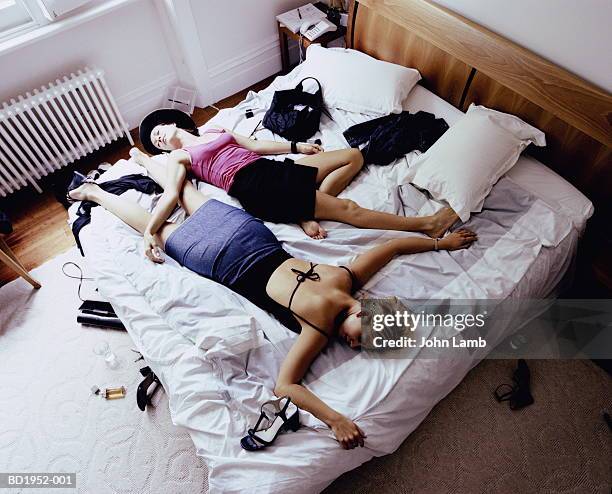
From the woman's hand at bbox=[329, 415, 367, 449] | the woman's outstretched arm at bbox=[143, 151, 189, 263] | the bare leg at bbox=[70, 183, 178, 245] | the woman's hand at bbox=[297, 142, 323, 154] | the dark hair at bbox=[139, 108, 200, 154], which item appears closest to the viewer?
the woman's hand at bbox=[329, 415, 367, 449]

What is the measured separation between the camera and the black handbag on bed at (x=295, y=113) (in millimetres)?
2229

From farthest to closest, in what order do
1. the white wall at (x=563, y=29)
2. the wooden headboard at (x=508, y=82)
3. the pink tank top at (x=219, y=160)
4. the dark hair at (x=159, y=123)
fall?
the dark hair at (x=159, y=123), the pink tank top at (x=219, y=160), the wooden headboard at (x=508, y=82), the white wall at (x=563, y=29)

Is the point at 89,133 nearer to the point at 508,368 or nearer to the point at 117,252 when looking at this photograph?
the point at 117,252

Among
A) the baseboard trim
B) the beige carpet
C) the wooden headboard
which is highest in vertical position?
the wooden headboard

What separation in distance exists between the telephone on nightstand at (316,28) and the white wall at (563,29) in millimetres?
1096

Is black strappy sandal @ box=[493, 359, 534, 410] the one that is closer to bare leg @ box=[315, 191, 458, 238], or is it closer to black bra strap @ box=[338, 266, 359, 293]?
bare leg @ box=[315, 191, 458, 238]

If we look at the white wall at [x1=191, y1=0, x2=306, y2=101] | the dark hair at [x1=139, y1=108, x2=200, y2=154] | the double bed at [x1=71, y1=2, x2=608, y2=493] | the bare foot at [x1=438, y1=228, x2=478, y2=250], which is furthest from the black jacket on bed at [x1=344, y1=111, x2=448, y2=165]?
the white wall at [x1=191, y1=0, x2=306, y2=101]

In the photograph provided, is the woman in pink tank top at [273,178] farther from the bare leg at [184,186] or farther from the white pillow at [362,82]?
the white pillow at [362,82]

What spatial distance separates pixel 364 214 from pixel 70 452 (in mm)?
1697

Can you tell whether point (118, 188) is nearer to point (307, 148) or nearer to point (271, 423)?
point (307, 148)

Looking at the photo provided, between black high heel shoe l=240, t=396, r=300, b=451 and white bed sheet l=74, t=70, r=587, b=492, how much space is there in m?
0.03

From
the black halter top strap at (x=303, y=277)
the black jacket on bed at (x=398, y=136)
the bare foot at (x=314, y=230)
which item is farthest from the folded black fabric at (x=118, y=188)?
Result: the black jacket on bed at (x=398, y=136)

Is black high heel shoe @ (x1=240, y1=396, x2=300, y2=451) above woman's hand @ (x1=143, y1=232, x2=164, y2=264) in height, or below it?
below

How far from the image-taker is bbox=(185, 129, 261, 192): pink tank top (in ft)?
6.59
